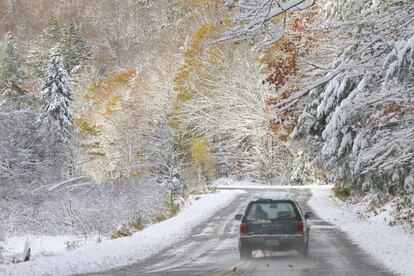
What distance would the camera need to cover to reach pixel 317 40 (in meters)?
16.5

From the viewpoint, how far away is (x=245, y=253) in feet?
46.5

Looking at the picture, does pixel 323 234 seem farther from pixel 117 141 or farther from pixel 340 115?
pixel 117 141

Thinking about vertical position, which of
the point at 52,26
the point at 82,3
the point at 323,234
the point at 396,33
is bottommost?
the point at 323,234

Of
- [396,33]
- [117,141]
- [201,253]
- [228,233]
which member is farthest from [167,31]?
[396,33]

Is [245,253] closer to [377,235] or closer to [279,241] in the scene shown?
[279,241]

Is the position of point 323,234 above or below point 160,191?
below

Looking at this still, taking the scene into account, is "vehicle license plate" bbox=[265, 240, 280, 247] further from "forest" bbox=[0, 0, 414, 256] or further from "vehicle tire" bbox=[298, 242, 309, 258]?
"forest" bbox=[0, 0, 414, 256]

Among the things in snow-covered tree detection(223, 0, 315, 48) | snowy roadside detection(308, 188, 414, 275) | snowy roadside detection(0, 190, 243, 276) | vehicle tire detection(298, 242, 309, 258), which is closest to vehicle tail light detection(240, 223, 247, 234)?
vehicle tire detection(298, 242, 309, 258)

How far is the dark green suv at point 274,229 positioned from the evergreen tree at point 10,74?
47.6m

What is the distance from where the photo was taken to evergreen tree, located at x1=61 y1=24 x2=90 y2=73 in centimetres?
8422

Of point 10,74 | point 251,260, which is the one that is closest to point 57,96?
point 10,74

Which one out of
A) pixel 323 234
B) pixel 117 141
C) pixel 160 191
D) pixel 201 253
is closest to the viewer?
pixel 201 253

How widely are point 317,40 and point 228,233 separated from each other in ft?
24.9

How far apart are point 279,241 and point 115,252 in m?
4.34
